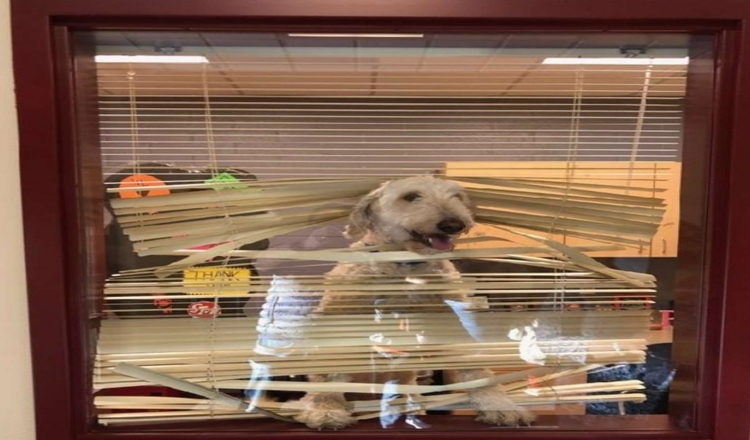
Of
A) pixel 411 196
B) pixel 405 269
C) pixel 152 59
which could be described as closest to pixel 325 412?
pixel 405 269

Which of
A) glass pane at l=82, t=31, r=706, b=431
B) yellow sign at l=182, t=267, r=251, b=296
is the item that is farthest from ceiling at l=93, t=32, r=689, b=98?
yellow sign at l=182, t=267, r=251, b=296

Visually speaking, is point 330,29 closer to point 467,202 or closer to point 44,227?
point 467,202

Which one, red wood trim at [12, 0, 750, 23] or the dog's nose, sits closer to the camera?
red wood trim at [12, 0, 750, 23]

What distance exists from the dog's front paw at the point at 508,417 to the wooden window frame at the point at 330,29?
0.02 meters

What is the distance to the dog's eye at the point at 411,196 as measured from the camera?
0.91m

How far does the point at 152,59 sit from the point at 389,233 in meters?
0.42

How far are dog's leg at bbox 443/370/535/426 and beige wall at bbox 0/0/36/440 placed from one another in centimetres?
60

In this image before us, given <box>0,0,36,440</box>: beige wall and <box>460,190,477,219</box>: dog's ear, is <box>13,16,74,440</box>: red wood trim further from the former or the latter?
<box>460,190,477,219</box>: dog's ear

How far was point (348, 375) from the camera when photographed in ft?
2.93

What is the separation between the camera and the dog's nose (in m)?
0.90

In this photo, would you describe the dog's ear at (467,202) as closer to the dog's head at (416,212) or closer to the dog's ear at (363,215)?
the dog's head at (416,212)

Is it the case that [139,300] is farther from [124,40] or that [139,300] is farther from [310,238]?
[124,40]

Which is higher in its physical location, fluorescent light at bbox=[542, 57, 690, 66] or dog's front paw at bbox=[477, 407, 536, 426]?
fluorescent light at bbox=[542, 57, 690, 66]

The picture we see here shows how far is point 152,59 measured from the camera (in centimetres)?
84
